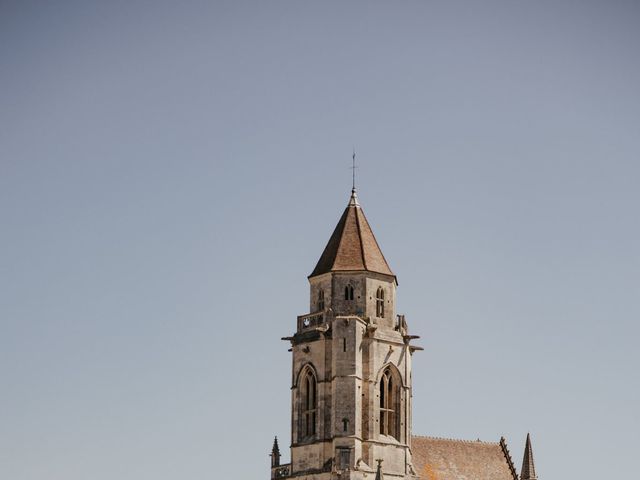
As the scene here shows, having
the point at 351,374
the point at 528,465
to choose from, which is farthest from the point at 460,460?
the point at 351,374

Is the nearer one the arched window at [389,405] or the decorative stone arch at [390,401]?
the decorative stone arch at [390,401]

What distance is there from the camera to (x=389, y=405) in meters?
87.2

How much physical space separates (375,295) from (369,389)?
516 centimetres

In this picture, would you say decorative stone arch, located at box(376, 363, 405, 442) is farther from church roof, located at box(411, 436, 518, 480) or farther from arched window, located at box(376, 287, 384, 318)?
arched window, located at box(376, 287, 384, 318)

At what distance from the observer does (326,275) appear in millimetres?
88375

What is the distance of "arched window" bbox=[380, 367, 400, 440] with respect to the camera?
8675cm

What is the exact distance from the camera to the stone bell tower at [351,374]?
85.1m

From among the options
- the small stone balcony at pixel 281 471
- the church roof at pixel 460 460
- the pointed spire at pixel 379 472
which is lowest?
the pointed spire at pixel 379 472

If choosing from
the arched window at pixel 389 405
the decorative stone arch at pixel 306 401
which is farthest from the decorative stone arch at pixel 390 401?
the decorative stone arch at pixel 306 401

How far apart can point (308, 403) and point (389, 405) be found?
4176mm

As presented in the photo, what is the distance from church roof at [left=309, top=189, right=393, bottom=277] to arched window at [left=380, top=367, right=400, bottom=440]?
5691mm

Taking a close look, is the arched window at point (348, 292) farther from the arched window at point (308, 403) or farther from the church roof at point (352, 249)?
the arched window at point (308, 403)

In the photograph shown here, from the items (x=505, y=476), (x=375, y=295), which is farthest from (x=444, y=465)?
(x=375, y=295)

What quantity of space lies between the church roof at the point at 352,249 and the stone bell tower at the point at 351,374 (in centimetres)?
A: 5
